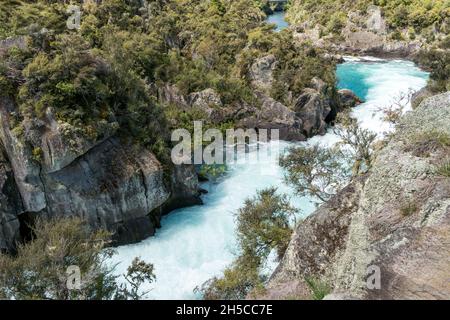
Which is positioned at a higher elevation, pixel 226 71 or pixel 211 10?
pixel 211 10

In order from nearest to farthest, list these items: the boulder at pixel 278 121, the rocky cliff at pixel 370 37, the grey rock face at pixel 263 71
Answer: the boulder at pixel 278 121 → the grey rock face at pixel 263 71 → the rocky cliff at pixel 370 37

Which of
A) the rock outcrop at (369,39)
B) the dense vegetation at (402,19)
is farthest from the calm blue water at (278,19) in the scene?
the rock outcrop at (369,39)

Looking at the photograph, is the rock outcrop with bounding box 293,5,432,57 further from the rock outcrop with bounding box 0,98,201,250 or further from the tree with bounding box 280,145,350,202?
the rock outcrop with bounding box 0,98,201,250

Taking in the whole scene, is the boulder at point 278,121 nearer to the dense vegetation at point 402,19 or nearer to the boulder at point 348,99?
the boulder at point 348,99

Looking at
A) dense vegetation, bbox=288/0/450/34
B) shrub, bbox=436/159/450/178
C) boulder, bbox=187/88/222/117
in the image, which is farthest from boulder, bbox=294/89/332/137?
dense vegetation, bbox=288/0/450/34

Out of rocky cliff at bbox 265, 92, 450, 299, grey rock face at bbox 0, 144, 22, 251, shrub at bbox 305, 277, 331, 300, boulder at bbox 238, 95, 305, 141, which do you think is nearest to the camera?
rocky cliff at bbox 265, 92, 450, 299

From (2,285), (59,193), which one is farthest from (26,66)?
(2,285)

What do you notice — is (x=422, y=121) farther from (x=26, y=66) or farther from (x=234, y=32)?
(x=234, y=32)
